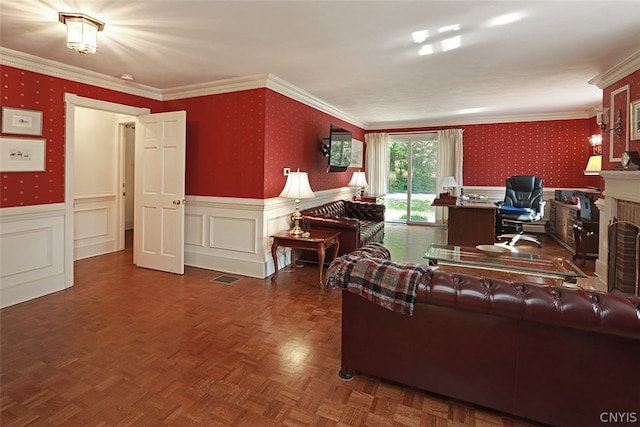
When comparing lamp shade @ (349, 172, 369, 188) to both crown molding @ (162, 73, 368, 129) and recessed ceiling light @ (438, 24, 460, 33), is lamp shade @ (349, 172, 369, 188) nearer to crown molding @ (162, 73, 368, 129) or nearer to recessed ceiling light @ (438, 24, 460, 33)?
crown molding @ (162, 73, 368, 129)

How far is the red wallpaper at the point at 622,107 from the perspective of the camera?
363 centimetres

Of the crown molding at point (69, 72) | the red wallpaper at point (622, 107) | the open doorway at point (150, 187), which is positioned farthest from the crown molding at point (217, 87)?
the red wallpaper at point (622, 107)

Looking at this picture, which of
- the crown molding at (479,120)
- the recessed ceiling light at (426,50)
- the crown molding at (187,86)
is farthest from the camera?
the crown molding at (479,120)

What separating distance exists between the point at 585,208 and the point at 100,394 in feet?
20.0

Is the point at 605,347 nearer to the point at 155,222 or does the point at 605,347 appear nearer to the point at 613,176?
the point at 613,176

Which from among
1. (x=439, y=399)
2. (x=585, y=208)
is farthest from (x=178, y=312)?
(x=585, y=208)

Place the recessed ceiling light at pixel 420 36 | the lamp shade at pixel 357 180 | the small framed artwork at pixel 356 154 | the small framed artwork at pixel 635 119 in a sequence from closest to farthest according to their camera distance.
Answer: the recessed ceiling light at pixel 420 36 < the small framed artwork at pixel 635 119 < the lamp shade at pixel 357 180 < the small framed artwork at pixel 356 154

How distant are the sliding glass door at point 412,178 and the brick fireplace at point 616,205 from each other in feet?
13.7

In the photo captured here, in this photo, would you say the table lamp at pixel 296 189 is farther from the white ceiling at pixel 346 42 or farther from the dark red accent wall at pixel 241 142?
the white ceiling at pixel 346 42

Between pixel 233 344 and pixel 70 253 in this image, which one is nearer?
pixel 233 344

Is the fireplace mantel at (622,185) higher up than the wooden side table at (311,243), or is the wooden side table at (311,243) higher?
the fireplace mantel at (622,185)

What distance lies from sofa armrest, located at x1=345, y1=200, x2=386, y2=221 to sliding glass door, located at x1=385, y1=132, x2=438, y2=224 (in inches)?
109

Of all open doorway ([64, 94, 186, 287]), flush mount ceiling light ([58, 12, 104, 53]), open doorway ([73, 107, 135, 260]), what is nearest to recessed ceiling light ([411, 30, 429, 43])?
flush mount ceiling light ([58, 12, 104, 53])

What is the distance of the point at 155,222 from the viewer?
4.61 meters
